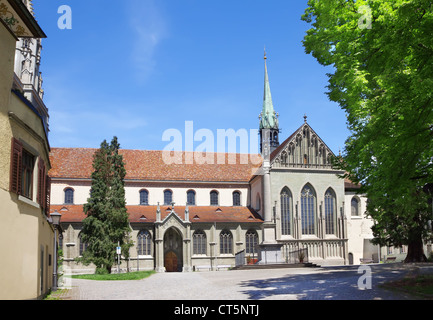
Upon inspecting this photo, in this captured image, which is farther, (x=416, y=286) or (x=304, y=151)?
(x=304, y=151)

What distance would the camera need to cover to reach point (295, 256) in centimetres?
4119

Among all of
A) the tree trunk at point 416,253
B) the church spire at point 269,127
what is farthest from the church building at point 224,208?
the tree trunk at point 416,253

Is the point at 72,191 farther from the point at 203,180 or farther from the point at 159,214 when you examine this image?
the point at 203,180

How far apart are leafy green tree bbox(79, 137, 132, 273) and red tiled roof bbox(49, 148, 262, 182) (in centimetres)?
791

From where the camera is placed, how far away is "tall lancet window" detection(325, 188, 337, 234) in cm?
4578

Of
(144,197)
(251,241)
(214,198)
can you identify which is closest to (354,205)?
(251,241)

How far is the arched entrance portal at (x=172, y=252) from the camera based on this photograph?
143 feet

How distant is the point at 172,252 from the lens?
43.8 meters

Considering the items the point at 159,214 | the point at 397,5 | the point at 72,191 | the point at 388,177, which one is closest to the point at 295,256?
the point at 159,214

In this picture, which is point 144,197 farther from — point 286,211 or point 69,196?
point 286,211

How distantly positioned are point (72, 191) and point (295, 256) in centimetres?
2346

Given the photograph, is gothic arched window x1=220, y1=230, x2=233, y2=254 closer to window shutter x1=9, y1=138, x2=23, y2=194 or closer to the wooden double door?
the wooden double door

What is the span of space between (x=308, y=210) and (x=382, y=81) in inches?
1309

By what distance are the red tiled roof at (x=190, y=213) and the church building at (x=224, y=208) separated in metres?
0.10
